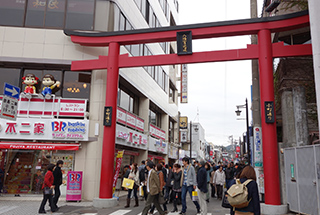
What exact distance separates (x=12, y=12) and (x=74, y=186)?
32.2 ft

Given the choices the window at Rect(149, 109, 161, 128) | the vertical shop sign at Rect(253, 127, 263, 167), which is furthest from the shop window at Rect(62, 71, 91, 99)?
the window at Rect(149, 109, 161, 128)

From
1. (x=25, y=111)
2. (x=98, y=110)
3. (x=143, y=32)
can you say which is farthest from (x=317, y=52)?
(x=25, y=111)

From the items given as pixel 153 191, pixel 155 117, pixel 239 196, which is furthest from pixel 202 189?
pixel 155 117

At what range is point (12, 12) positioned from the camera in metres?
15.0

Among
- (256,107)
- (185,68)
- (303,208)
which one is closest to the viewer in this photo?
(303,208)

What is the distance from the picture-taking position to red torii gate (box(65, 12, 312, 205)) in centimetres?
1111

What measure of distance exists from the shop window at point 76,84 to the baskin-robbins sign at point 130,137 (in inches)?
102

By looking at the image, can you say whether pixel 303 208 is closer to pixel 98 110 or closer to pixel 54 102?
pixel 98 110

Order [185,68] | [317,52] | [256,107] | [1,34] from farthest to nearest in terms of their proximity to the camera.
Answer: [185,68] < [1,34] < [256,107] < [317,52]

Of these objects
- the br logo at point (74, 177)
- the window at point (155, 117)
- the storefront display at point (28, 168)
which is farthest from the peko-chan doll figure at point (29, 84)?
the window at point (155, 117)

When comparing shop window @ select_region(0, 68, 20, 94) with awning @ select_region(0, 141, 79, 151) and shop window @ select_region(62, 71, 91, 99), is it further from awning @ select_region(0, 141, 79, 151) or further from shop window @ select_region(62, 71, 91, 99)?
awning @ select_region(0, 141, 79, 151)

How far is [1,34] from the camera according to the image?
14570mm

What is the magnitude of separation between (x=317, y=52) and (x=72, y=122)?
11037 millimetres

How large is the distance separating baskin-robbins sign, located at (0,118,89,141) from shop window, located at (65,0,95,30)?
530cm
